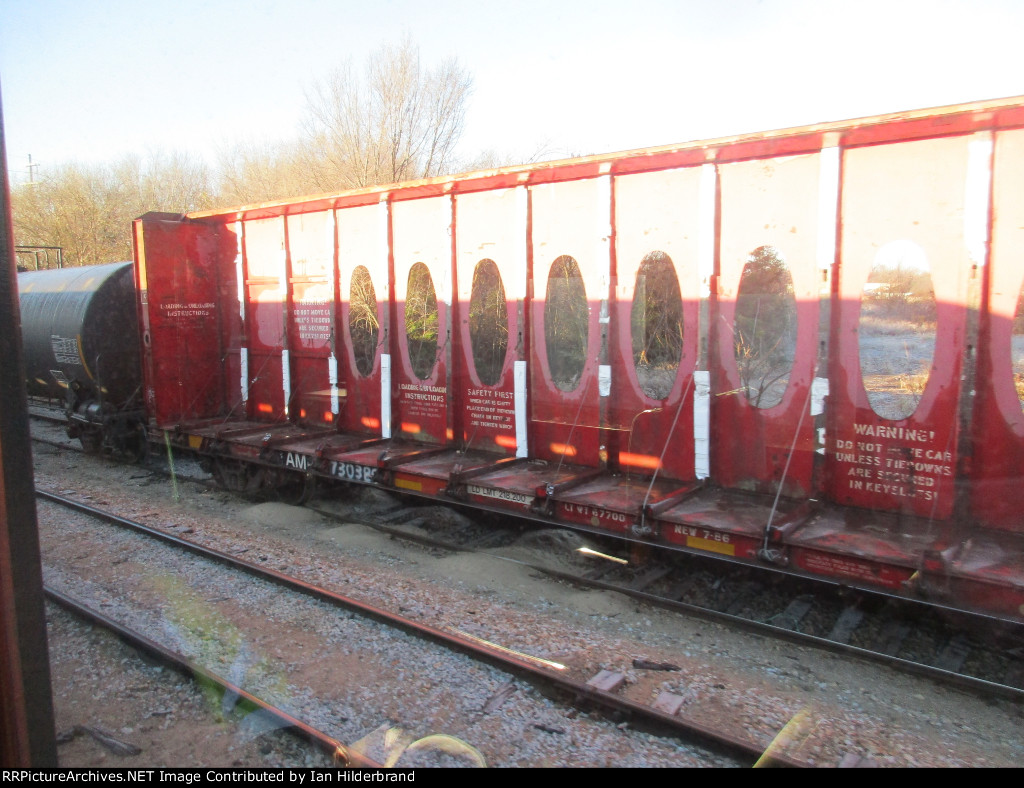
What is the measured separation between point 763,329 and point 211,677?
194 inches

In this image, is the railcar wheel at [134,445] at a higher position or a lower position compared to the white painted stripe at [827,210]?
lower

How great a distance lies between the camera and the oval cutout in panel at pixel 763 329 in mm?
5828

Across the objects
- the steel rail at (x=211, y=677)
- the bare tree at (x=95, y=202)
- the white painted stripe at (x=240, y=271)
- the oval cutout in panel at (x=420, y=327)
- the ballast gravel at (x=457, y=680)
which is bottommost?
the ballast gravel at (x=457, y=680)

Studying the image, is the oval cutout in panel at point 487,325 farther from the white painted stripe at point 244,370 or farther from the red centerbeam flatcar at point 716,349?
the white painted stripe at point 244,370

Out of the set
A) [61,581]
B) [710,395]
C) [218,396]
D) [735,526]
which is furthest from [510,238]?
[218,396]

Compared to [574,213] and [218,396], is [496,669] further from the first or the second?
[218,396]

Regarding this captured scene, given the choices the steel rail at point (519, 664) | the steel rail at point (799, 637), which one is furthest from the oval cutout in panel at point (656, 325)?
the steel rail at point (519, 664)

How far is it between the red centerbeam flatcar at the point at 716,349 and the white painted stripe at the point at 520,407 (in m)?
0.02

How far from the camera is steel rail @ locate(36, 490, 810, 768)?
358cm

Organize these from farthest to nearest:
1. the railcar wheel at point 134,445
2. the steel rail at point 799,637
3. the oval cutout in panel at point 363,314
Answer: the railcar wheel at point 134,445 → the oval cutout in panel at point 363,314 → the steel rail at point 799,637

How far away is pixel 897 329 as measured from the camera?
17.2 ft

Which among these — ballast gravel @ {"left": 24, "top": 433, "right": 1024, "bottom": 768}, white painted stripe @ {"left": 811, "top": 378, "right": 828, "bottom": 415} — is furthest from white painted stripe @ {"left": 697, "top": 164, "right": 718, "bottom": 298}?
ballast gravel @ {"left": 24, "top": 433, "right": 1024, "bottom": 768}

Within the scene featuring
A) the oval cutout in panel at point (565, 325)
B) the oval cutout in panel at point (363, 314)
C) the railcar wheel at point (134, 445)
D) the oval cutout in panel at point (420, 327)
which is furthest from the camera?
the railcar wheel at point (134, 445)
